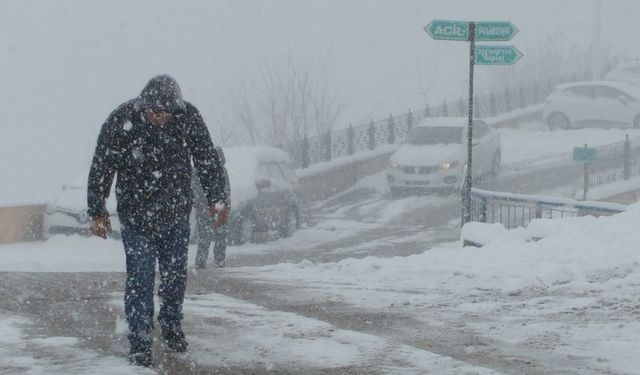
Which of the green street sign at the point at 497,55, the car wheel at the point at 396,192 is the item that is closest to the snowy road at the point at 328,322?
the green street sign at the point at 497,55

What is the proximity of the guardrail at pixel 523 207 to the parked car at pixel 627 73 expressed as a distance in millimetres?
25211

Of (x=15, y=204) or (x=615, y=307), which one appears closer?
(x=615, y=307)

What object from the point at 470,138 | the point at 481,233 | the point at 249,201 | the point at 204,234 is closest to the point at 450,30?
the point at 470,138

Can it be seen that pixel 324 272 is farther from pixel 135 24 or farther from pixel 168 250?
pixel 135 24

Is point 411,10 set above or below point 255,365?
above

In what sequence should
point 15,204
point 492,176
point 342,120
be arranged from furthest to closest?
point 342,120 → point 492,176 → point 15,204

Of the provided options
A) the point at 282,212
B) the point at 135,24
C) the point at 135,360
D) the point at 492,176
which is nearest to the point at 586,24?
the point at 135,24

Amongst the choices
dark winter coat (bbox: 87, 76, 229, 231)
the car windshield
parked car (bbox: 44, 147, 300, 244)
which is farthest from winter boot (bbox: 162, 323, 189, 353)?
the car windshield

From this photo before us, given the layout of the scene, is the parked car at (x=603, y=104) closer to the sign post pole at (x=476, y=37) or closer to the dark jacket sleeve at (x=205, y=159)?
the sign post pole at (x=476, y=37)

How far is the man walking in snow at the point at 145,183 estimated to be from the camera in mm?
6094

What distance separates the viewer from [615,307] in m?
7.77

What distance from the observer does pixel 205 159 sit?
6.40 m

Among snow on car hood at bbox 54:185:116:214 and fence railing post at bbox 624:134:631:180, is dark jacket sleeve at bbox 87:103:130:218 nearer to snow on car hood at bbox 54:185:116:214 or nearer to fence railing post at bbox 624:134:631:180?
snow on car hood at bbox 54:185:116:214

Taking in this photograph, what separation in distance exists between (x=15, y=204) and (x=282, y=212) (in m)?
4.94
